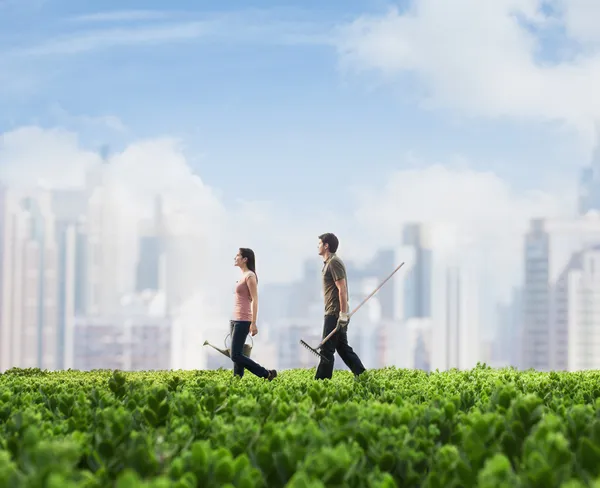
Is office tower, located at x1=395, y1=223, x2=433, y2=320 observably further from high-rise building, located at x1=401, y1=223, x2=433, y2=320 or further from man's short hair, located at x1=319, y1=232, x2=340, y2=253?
man's short hair, located at x1=319, y1=232, x2=340, y2=253

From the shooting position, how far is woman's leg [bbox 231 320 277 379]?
1250cm

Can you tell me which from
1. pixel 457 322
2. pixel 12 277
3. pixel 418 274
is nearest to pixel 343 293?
pixel 12 277

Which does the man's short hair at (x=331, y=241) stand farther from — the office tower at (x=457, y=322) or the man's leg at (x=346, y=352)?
the office tower at (x=457, y=322)

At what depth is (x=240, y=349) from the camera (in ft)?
42.1

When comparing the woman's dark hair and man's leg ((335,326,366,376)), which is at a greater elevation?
the woman's dark hair

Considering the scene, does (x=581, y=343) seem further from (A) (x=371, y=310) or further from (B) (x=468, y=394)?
(B) (x=468, y=394)

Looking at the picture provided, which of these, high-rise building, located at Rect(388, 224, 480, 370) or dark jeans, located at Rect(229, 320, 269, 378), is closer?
dark jeans, located at Rect(229, 320, 269, 378)

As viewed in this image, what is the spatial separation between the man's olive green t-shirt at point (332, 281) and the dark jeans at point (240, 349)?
1.35 meters

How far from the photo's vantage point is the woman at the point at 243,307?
1279 centimetres

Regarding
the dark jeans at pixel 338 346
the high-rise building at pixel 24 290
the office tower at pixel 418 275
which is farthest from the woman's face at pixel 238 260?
the office tower at pixel 418 275

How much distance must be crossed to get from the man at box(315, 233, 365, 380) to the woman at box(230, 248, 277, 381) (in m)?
1.15

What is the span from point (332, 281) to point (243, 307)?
157 centimetres

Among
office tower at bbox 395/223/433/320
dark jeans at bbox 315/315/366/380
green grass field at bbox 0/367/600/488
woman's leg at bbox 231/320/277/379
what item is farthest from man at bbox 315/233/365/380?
office tower at bbox 395/223/433/320

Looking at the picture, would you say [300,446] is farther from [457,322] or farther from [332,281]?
[457,322]
